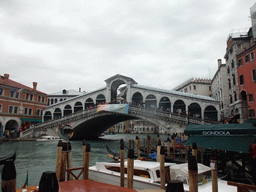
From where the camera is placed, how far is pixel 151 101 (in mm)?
27000

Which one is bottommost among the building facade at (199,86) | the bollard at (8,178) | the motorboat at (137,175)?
the motorboat at (137,175)

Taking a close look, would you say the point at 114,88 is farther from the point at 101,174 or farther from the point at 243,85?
the point at 101,174

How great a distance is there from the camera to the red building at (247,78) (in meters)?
17.5

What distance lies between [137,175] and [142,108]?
53.3 ft

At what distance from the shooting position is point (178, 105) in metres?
25.2

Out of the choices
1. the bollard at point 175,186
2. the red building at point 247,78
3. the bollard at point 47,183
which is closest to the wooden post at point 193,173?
the bollard at point 175,186

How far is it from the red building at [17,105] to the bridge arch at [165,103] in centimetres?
2057

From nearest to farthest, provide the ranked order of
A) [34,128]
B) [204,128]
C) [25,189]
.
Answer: [25,189]
[204,128]
[34,128]

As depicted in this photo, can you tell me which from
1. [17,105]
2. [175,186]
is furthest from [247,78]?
[17,105]

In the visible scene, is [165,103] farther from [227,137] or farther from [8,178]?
[8,178]

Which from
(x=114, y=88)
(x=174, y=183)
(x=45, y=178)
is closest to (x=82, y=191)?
(x=45, y=178)

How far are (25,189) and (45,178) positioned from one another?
546cm

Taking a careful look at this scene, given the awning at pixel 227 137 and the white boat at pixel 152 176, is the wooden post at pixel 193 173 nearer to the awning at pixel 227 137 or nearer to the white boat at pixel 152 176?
the white boat at pixel 152 176

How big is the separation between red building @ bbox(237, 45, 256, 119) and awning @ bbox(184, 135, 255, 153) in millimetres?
12145
